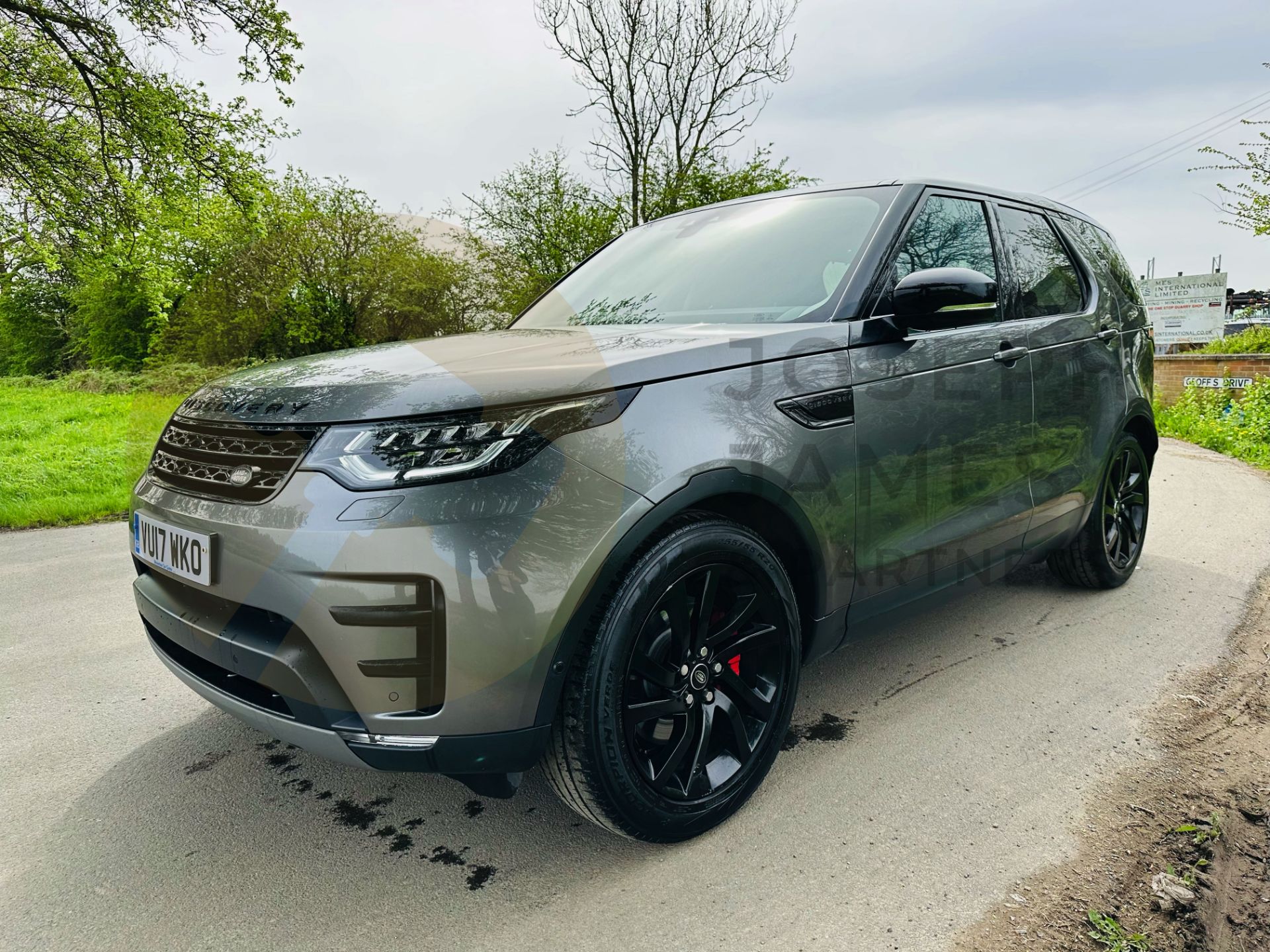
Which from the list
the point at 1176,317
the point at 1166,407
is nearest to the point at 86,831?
the point at 1166,407

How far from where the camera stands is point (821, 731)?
2777mm

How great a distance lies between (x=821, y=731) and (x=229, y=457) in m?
2.02

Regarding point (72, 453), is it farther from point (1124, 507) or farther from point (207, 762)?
point (1124, 507)

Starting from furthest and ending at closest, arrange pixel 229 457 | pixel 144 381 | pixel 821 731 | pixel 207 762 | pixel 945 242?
pixel 144 381 < pixel 945 242 < pixel 821 731 < pixel 207 762 < pixel 229 457

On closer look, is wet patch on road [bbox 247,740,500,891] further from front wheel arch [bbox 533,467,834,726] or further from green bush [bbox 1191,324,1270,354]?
green bush [bbox 1191,324,1270,354]

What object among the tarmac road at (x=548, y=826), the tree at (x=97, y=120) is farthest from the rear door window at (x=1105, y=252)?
the tree at (x=97, y=120)

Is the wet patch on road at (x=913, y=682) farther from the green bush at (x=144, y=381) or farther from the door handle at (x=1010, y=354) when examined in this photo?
the green bush at (x=144, y=381)

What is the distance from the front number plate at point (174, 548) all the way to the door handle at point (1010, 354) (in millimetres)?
2612

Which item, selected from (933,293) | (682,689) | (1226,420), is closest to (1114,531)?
(933,293)

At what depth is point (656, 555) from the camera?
1955 mm

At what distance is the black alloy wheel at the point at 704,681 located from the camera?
80.1 inches

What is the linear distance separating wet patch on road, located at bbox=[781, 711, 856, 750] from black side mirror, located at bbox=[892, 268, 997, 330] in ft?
4.45

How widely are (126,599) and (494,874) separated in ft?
10.7

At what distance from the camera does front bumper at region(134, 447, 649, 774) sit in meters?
1.69
